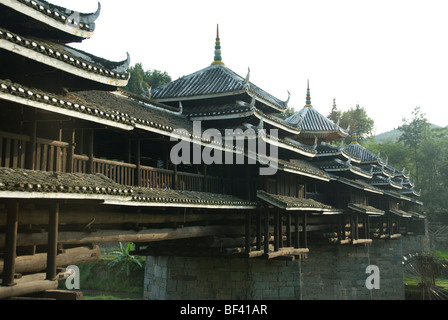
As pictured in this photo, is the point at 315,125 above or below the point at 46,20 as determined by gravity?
above

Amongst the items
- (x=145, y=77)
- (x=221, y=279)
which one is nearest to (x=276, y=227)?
(x=221, y=279)

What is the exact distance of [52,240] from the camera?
778 cm

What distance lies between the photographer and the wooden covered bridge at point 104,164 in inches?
301

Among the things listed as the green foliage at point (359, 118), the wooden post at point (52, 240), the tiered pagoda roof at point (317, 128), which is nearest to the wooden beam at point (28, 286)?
the wooden post at point (52, 240)

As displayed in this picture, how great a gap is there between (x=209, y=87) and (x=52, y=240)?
35.2 ft

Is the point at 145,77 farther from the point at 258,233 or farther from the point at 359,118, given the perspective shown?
the point at 258,233

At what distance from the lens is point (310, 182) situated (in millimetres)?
21891

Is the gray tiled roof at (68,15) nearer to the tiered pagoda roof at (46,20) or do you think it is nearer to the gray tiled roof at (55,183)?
the tiered pagoda roof at (46,20)

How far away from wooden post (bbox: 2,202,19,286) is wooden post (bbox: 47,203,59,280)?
0.67m

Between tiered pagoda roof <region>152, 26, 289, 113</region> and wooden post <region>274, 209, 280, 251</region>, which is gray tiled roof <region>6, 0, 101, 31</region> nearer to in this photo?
tiered pagoda roof <region>152, 26, 289, 113</region>

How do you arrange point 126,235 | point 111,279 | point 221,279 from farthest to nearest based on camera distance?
1. point 111,279
2. point 221,279
3. point 126,235

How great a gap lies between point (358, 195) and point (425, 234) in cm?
2339

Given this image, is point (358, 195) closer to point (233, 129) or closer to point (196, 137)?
point (233, 129)

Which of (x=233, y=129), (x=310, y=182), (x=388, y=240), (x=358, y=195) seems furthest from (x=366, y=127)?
(x=233, y=129)
